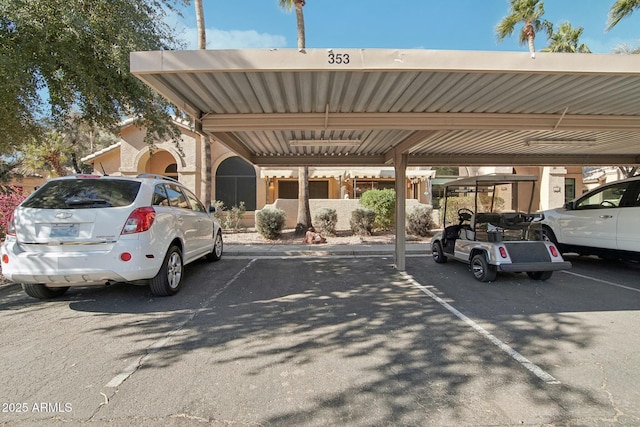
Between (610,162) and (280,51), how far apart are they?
11.2m

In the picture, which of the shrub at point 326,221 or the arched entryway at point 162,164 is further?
the arched entryway at point 162,164

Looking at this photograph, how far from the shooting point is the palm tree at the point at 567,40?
57.0ft

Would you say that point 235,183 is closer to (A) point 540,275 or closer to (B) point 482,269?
(B) point 482,269

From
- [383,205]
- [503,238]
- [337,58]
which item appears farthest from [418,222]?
[337,58]

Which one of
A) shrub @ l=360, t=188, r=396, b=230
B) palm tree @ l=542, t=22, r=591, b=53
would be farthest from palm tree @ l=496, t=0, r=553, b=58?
shrub @ l=360, t=188, r=396, b=230

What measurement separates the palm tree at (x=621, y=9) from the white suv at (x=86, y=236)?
17735 millimetres

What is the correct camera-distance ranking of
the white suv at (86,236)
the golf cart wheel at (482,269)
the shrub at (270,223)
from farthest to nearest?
the shrub at (270,223) < the golf cart wheel at (482,269) < the white suv at (86,236)

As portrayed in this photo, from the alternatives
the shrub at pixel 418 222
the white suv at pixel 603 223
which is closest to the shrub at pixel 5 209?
the shrub at pixel 418 222

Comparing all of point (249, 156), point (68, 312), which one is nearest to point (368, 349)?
point (68, 312)

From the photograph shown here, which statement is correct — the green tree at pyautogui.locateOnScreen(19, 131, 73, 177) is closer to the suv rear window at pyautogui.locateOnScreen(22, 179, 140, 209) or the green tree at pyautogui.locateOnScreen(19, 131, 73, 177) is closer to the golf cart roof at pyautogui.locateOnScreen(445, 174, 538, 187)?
the suv rear window at pyautogui.locateOnScreen(22, 179, 140, 209)

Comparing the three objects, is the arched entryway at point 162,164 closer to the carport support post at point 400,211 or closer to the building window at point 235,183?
the building window at point 235,183

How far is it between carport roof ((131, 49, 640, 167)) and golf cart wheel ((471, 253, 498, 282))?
234 centimetres

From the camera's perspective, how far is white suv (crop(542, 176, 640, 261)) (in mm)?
6438

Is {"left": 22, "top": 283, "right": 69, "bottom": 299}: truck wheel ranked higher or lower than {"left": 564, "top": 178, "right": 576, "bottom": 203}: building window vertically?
lower
